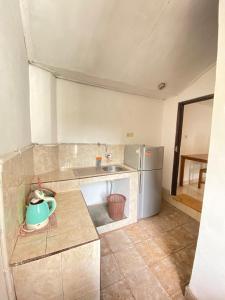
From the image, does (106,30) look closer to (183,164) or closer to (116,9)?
(116,9)

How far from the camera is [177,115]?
8.24ft

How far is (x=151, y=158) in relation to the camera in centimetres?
196

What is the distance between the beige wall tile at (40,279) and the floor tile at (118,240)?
0.94m

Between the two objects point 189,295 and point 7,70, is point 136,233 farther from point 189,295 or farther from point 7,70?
point 7,70

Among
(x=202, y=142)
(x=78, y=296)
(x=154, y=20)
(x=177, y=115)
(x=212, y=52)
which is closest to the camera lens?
(x=78, y=296)

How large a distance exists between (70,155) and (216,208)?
1736 mm

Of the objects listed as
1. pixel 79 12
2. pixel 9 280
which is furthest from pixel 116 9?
pixel 9 280

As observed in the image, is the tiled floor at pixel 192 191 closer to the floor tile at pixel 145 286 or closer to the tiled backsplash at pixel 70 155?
the tiled backsplash at pixel 70 155

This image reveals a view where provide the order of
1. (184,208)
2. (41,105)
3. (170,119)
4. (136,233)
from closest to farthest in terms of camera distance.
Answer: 1. (41,105)
2. (136,233)
3. (184,208)
4. (170,119)

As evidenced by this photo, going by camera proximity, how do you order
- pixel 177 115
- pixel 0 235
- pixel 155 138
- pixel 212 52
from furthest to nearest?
pixel 155 138 → pixel 177 115 → pixel 212 52 → pixel 0 235

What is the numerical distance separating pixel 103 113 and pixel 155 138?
1.27 m

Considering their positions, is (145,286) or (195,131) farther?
(195,131)

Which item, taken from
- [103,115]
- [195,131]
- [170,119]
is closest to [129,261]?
[103,115]

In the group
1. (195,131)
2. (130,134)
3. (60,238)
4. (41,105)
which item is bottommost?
(60,238)
